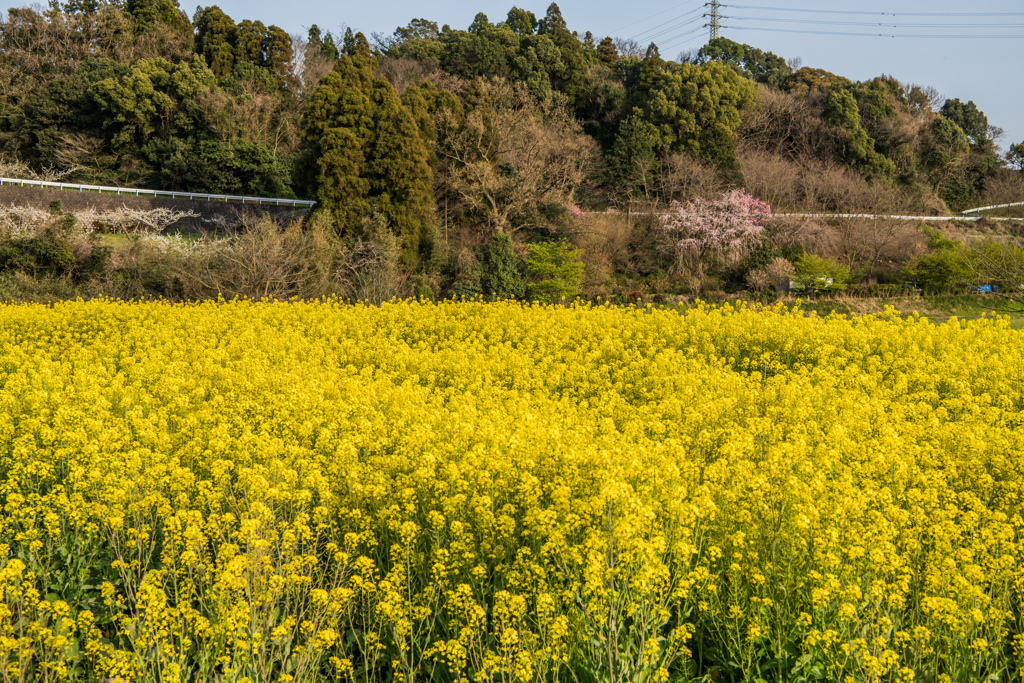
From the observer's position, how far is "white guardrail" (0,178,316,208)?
27.1 metres

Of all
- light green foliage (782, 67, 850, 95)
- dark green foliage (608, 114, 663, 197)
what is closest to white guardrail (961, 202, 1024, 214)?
light green foliage (782, 67, 850, 95)

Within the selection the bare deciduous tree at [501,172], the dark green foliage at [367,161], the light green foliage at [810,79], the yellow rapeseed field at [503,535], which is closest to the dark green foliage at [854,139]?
the light green foliage at [810,79]

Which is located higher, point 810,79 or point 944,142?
point 810,79

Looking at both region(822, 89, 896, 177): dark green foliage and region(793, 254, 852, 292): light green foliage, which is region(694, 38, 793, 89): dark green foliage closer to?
region(822, 89, 896, 177): dark green foliage

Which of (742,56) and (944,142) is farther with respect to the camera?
(742,56)

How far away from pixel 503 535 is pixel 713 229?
25.1 metres

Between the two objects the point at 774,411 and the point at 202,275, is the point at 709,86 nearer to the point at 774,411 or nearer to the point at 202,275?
the point at 202,275

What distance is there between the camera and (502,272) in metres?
23.1

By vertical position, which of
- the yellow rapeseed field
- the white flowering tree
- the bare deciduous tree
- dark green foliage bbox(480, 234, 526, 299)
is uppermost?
the bare deciduous tree

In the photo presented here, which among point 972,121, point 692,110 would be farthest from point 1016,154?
point 692,110

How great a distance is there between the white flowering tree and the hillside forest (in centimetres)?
10

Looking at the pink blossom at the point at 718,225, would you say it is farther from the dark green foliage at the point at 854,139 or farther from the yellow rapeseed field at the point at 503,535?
the yellow rapeseed field at the point at 503,535

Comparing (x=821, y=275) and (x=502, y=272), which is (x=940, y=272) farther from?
(x=502, y=272)

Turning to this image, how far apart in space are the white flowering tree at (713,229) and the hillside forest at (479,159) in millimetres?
99
